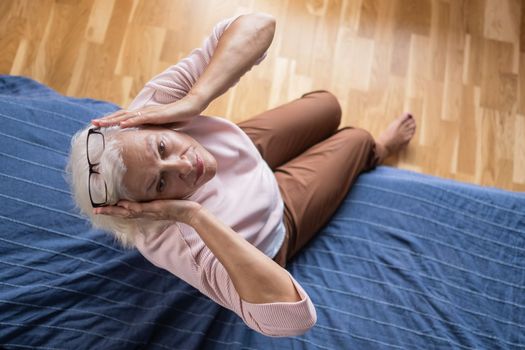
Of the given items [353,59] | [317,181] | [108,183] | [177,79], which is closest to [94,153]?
[108,183]

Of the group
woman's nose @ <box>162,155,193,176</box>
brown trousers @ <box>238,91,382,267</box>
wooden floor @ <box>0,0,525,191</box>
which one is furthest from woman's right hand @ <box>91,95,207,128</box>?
wooden floor @ <box>0,0,525,191</box>

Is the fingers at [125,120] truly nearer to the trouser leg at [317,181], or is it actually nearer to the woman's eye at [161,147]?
the woman's eye at [161,147]

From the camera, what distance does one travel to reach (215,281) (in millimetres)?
1178

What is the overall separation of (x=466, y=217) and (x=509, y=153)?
64cm

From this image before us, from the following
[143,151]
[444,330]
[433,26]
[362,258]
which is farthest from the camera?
[433,26]

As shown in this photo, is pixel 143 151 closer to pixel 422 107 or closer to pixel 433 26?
pixel 422 107

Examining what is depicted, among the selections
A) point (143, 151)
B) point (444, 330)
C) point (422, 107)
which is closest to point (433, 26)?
point (422, 107)

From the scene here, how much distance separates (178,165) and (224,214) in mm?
246

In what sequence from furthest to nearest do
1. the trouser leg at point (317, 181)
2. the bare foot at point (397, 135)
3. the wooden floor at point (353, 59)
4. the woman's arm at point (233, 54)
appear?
the wooden floor at point (353, 59), the bare foot at point (397, 135), the trouser leg at point (317, 181), the woman's arm at point (233, 54)

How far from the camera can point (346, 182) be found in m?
1.63

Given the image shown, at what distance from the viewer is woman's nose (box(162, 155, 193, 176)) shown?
3.69ft

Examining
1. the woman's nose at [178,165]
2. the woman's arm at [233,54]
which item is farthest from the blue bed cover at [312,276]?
the woman's arm at [233,54]

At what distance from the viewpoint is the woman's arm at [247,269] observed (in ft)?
3.62

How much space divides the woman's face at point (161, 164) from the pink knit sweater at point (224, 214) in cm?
11
